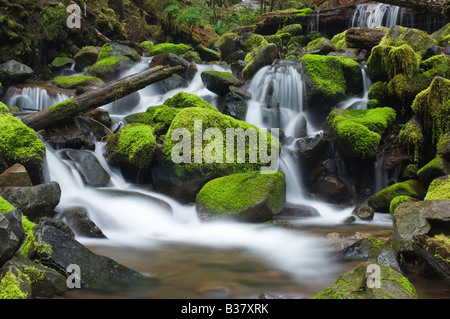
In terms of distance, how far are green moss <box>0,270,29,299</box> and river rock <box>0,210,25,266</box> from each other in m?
0.19

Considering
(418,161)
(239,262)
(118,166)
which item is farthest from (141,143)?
(418,161)

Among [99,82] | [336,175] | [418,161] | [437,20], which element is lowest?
[336,175]

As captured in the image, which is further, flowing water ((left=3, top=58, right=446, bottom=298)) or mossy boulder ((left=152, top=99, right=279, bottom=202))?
mossy boulder ((left=152, top=99, right=279, bottom=202))

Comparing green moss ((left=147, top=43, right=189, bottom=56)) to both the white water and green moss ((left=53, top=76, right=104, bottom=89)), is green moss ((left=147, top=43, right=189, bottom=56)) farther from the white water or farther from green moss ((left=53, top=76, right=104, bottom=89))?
the white water

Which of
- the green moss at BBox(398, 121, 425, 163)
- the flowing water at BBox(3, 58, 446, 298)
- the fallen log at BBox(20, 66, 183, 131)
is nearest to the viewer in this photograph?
the flowing water at BBox(3, 58, 446, 298)

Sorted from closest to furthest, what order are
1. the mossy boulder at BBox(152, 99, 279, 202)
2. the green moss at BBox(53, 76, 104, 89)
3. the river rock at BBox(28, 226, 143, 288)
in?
the river rock at BBox(28, 226, 143, 288), the mossy boulder at BBox(152, 99, 279, 202), the green moss at BBox(53, 76, 104, 89)

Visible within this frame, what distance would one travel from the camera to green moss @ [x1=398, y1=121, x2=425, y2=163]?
7.19 metres

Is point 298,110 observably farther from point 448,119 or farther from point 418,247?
point 418,247

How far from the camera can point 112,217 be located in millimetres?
5902

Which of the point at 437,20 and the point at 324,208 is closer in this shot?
the point at 324,208

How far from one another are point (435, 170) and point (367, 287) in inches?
173

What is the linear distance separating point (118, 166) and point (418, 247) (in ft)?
20.0

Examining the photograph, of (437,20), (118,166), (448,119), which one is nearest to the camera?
(448,119)

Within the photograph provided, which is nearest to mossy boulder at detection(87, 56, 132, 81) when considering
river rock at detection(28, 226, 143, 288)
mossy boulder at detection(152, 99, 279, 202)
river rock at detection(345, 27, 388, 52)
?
mossy boulder at detection(152, 99, 279, 202)
